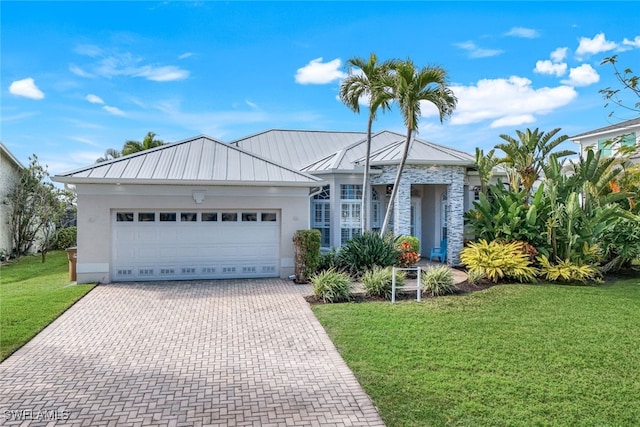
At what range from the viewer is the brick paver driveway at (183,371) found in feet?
15.7

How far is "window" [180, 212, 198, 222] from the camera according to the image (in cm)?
1316

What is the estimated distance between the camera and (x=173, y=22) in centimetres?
1275

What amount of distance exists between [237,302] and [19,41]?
8986 mm

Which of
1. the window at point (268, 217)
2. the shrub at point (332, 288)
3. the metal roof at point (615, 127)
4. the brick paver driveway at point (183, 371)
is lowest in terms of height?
the brick paver driveway at point (183, 371)

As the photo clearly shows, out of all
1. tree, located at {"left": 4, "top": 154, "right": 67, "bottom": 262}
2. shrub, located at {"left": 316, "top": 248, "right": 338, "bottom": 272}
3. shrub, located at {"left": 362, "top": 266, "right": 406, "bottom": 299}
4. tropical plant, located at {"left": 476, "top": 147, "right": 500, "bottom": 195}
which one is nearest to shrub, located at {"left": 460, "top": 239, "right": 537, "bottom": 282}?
shrub, located at {"left": 362, "top": 266, "right": 406, "bottom": 299}

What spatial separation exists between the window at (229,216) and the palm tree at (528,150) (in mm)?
11426

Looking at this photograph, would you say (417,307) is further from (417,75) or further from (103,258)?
(103,258)

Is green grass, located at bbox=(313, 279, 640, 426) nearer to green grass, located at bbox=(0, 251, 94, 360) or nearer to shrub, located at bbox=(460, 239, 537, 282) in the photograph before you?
shrub, located at bbox=(460, 239, 537, 282)

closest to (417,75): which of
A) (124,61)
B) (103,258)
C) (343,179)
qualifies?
(343,179)

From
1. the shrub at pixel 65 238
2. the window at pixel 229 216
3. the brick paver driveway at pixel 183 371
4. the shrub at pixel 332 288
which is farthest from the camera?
the shrub at pixel 65 238

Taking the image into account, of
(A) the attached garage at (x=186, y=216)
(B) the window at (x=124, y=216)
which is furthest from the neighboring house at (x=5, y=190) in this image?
(B) the window at (x=124, y=216)

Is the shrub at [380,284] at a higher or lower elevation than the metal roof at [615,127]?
lower

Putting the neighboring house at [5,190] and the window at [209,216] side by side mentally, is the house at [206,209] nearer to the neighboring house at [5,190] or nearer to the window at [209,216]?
the window at [209,216]

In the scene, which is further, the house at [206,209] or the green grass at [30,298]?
the house at [206,209]
